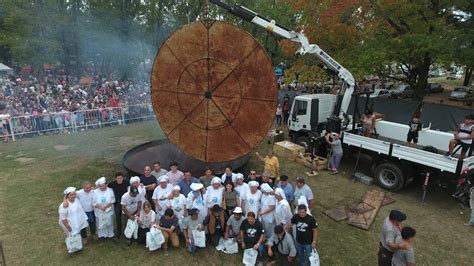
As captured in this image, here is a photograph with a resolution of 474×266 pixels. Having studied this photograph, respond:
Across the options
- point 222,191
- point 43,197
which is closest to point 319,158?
point 222,191

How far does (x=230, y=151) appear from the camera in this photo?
748cm

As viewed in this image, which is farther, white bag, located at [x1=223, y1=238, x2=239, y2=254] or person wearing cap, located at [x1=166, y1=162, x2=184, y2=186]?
person wearing cap, located at [x1=166, y1=162, x2=184, y2=186]

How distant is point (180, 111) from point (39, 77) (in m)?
21.7

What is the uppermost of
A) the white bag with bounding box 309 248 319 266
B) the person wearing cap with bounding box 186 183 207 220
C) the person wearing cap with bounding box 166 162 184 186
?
the person wearing cap with bounding box 166 162 184 186

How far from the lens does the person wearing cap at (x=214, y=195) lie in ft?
20.9

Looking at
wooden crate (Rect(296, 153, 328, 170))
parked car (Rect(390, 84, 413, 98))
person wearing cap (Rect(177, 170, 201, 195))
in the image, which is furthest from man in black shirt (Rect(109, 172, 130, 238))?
parked car (Rect(390, 84, 413, 98))

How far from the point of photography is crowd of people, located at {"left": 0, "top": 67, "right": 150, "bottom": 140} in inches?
567

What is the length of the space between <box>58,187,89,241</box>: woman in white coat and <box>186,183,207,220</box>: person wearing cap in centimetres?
208

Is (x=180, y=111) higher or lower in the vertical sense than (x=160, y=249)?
higher

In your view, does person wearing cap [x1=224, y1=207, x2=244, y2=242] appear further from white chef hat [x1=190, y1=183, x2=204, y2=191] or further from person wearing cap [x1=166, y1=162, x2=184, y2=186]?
person wearing cap [x1=166, y1=162, x2=184, y2=186]

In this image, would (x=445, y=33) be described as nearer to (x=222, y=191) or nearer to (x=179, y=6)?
(x=222, y=191)

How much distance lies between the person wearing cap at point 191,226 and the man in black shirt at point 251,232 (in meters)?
0.91

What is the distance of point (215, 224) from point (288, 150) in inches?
237

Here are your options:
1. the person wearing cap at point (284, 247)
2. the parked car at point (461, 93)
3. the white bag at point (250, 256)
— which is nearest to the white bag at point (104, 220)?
the white bag at point (250, 256)
